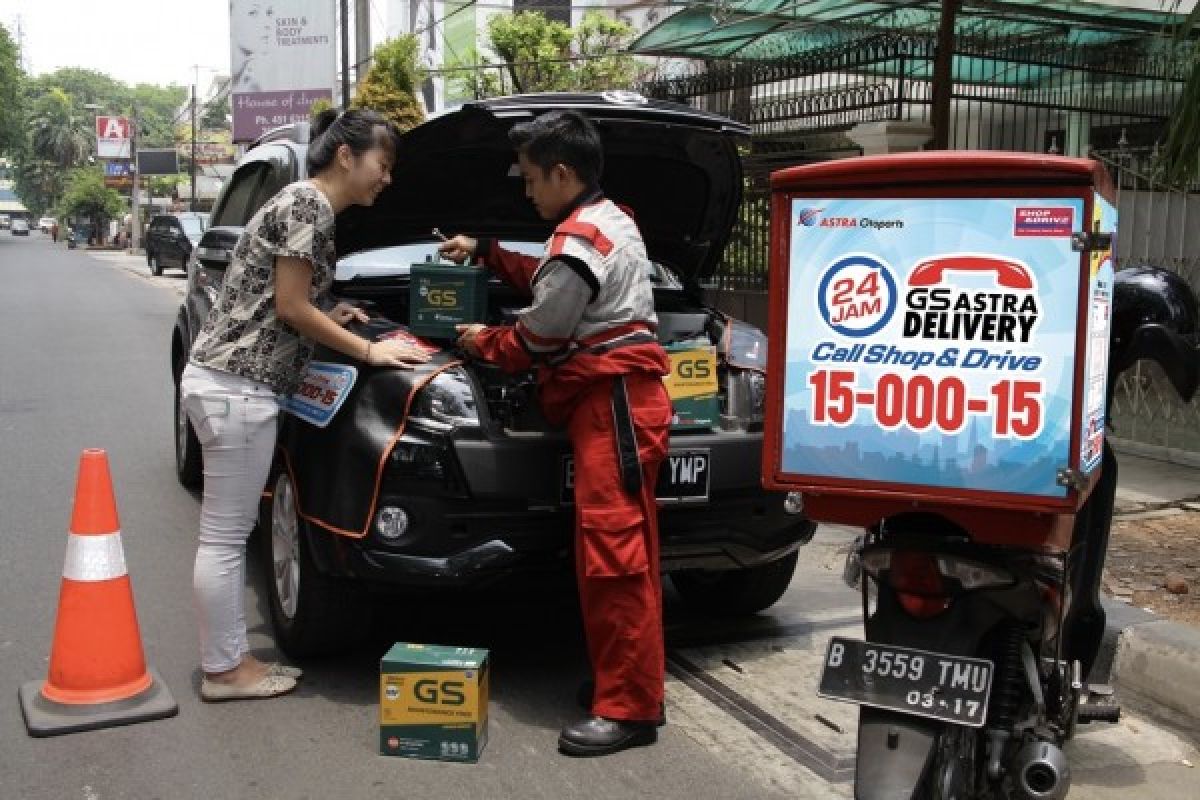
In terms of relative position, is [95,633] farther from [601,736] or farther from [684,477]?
[684,477]

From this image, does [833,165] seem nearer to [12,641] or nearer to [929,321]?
[929,321]

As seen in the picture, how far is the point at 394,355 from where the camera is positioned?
13.1ft

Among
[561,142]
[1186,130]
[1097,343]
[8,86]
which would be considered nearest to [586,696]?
[561,142]

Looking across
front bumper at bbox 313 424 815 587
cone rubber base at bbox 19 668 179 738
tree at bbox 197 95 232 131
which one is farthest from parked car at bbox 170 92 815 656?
tree at bbox 197 95 232 131

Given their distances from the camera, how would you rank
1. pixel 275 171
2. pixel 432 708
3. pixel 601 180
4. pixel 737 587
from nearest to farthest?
pixel 432 708
pixel 601 180
pixel 737 587
pixel 275 171

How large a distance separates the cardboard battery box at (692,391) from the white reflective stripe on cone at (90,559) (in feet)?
6.38

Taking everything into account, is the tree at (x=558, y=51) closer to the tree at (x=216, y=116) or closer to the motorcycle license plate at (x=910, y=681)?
the motorcycle license plate at (x=910, y=681)

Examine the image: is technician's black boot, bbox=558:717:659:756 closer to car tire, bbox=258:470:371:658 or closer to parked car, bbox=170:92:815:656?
parked car, bbox=170:92:815:656

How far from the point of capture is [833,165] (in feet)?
9.30

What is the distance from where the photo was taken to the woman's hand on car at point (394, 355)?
3.95 metres

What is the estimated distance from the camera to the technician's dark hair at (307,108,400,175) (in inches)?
157

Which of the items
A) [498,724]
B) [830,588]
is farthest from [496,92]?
[498,724]

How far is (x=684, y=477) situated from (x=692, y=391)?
334 mm

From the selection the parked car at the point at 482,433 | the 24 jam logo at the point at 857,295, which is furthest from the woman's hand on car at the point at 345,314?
the 24 jam logo at the point at 857,295
